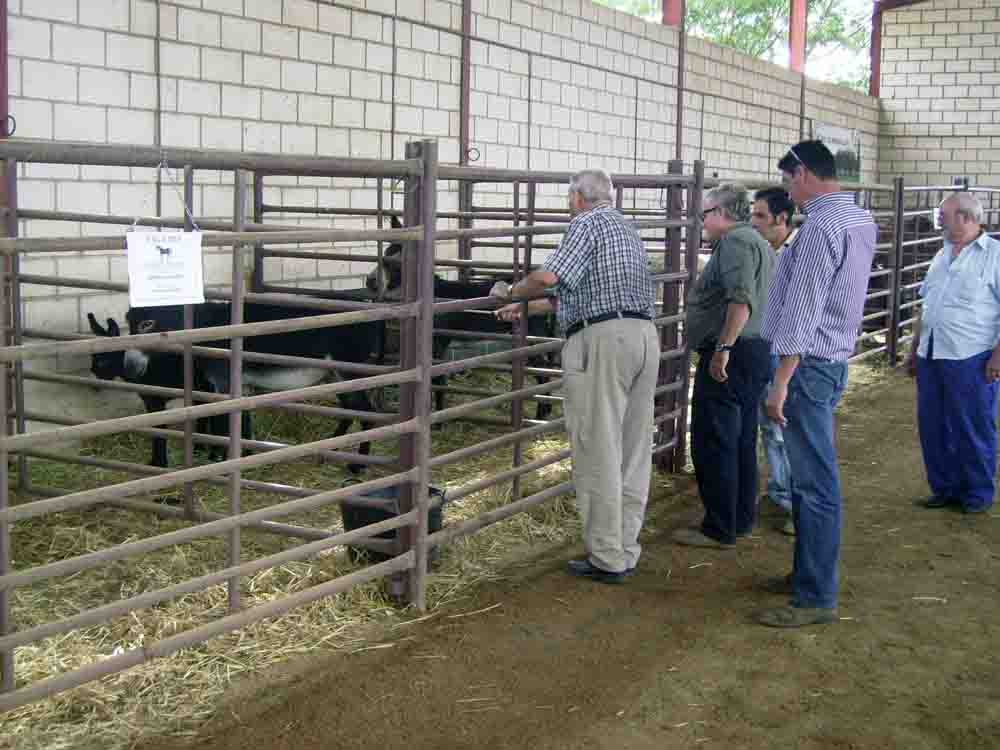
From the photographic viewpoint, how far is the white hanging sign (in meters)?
3.37

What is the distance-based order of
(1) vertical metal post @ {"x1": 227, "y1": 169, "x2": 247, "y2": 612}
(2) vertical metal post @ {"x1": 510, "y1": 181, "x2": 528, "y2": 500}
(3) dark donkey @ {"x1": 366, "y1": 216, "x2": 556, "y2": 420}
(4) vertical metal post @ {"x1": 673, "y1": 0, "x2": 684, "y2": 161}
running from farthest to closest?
(4) vertical metal post @ {"x1": 673, "y1": 0, "x2": 684, "y2": 161} → (3) dark donkey @ {"x1": 366, "y1": 216, "x2": 556, "y2": 420} → (2) vertical metal post @ {"x1": 510, "y1": 181, "x2": 528, "y2": 500} → (1) vertical metal post @ {"x1": 227, "y1": 169, "x2": 247, "y2": 612}

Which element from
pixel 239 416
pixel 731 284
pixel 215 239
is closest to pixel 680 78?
pixel 731 284

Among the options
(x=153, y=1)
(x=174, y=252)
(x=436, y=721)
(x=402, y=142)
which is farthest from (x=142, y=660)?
(x=402, y=142)

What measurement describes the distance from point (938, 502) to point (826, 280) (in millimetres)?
2712

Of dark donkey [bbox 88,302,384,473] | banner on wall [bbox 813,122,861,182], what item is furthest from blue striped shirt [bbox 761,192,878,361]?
banner on wall [bbox 813,122,861,182]

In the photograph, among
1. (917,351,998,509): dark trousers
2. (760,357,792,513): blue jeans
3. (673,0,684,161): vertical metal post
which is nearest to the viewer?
(760,357,792,513): blue jeans

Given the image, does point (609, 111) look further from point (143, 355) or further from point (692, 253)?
point (143, 355)

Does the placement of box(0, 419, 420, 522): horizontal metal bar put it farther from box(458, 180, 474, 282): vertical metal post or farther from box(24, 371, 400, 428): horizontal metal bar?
box(458, 180, 474, 282): vertical metal post

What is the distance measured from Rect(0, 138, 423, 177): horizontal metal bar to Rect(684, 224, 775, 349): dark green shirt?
5.95 ft

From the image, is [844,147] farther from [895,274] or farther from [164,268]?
[164,268]

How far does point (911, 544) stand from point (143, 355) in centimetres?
424

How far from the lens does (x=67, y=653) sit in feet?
13.1

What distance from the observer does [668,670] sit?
13.6 feet

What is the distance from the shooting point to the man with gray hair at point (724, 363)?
5.64 meters
